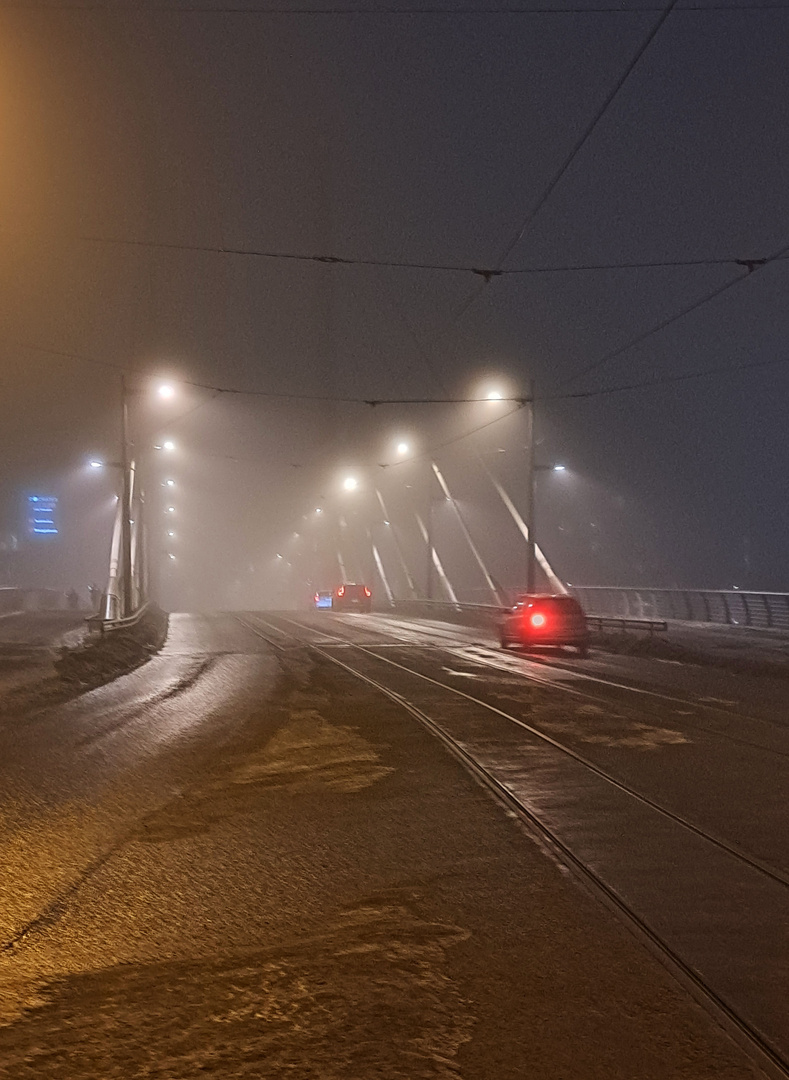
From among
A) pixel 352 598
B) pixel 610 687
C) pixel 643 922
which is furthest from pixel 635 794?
pixel 352 598

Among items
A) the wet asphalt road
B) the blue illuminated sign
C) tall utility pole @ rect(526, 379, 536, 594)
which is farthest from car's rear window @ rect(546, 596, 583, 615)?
the blue illuminated sign

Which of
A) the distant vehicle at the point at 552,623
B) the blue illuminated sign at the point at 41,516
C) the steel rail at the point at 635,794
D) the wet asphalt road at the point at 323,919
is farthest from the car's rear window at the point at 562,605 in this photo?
the blue illuminated sign at the point at 41,516

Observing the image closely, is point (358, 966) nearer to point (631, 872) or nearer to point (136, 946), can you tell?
point (136, 946)

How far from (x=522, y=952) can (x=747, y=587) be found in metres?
88.2

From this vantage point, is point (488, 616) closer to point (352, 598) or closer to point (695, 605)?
point (695, 605)

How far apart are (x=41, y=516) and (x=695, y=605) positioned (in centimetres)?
4175

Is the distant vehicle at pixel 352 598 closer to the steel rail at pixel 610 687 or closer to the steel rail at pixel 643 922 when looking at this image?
the steel rail at pixel 610 687

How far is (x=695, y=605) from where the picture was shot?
5134 cm

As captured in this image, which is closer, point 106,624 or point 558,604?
point 106,624

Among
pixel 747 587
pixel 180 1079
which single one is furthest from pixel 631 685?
pixel 747 587

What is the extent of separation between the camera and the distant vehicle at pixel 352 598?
71562mm

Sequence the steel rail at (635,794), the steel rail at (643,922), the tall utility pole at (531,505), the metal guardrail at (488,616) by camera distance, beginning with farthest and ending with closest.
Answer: the tall utility pole at (531,505)
the metal guardrail at (488,616)
the steel rail at (635,794)
the steel rail at (643,922)

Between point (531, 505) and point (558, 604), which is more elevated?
point (531, 505)

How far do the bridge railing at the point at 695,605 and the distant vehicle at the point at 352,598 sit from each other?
16269 mm
